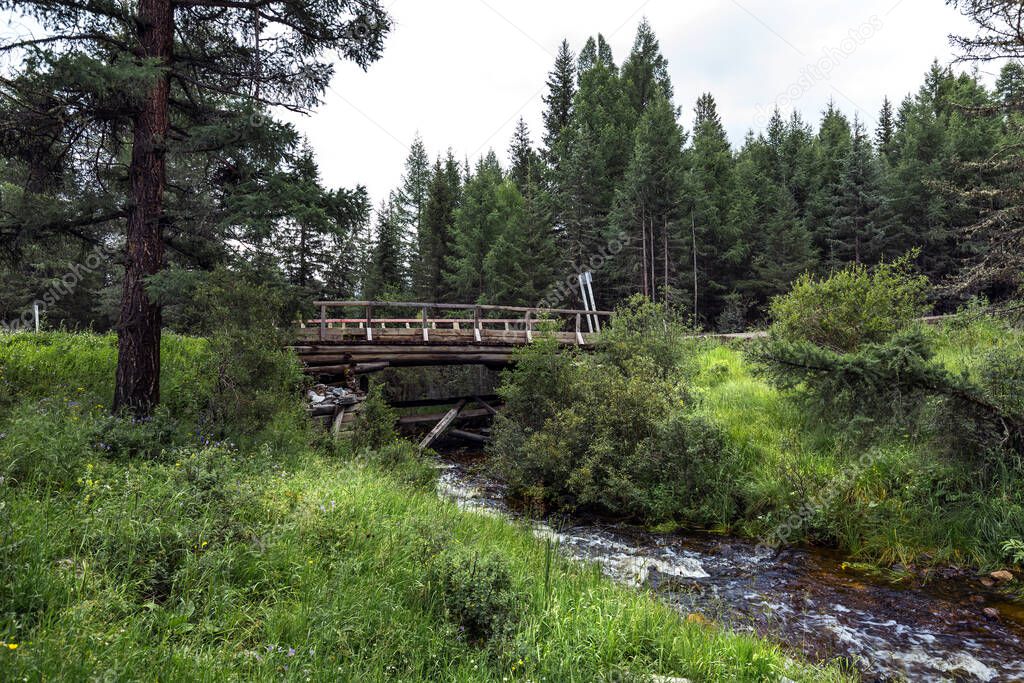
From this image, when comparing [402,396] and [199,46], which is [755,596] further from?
[402,396]

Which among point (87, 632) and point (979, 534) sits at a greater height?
point (87, 632)

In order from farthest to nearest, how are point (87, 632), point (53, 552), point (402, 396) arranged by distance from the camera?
1. point (402, 396)
2. point (53, 552)
3. point (87, 632)

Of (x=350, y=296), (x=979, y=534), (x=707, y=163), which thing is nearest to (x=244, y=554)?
(x=979, y=534)

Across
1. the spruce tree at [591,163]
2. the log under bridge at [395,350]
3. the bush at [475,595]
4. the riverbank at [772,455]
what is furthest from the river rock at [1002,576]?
the spruce tree at [591,163]

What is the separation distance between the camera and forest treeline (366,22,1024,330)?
107ft

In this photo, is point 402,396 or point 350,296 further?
point 350,296

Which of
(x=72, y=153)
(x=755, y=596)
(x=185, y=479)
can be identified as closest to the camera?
(x=185, y=479)

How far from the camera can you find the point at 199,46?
8.72 metres

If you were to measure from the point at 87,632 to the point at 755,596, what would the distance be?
259 inches

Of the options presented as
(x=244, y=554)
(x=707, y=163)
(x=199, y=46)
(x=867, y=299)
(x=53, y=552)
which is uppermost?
Answer: (x=707, y=163)

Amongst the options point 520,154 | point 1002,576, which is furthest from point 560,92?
point 1002,576

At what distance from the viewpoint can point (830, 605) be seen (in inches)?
238

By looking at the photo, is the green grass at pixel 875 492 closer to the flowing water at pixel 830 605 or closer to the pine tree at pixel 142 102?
the flowing water at pixel 830 605

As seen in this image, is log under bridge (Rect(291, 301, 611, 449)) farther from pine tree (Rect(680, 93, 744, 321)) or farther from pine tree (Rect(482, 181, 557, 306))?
pine tree (Rect(680, 93, 744, 321))
